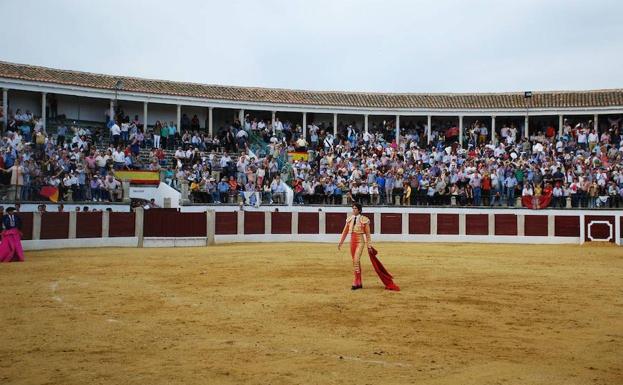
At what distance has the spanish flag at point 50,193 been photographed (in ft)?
66.5

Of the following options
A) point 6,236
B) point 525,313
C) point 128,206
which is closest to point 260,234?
point 128,206

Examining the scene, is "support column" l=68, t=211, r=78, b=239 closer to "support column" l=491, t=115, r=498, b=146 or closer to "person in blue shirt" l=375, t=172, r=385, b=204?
"person in blue shirt" l=375, t=172, r=385, b=204

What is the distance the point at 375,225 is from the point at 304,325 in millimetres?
16949

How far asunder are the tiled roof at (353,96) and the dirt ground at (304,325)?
1702 centimetres

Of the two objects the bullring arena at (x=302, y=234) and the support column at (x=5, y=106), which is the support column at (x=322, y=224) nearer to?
the bullring arena at (x=302, y=234)

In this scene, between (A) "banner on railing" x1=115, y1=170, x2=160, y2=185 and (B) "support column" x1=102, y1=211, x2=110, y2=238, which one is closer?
(B) "support column" x1=102, y1=211, x2=110, y2=238

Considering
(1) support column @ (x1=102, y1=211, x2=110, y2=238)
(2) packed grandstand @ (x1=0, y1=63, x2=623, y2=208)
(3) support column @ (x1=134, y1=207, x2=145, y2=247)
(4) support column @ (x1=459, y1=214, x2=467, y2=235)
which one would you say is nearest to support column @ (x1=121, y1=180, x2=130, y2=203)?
(2) packed grandstand @ (x1=0, y1=63, x2=623, y2=208)

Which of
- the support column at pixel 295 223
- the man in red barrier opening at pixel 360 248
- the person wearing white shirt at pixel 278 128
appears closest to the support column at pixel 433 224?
the support column at pixel 295 223

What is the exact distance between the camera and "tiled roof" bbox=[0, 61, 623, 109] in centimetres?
3055

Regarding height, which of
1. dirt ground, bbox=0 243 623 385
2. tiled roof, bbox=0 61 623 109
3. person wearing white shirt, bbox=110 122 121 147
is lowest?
dirt ground, bbox=0 243 623 385

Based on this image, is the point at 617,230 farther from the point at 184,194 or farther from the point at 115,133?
the point at 115,133

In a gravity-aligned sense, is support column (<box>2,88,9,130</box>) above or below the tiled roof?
below

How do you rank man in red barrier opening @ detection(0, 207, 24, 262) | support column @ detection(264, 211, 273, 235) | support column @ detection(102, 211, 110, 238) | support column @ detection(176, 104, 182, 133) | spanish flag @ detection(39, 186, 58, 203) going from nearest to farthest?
1. man in red barrier opening @ detection(0, 207, 24, 262)
2. spanish flag @ detection(39, 186, 58, 203)
3. support column @ detection(102, 211, 110, 238)
4. support column @ detection(264, 211, 273, 235)
5. support column @ detection(176, 104, 182, 133)

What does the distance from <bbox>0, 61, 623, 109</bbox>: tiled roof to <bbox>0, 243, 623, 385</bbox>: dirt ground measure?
17016mm
